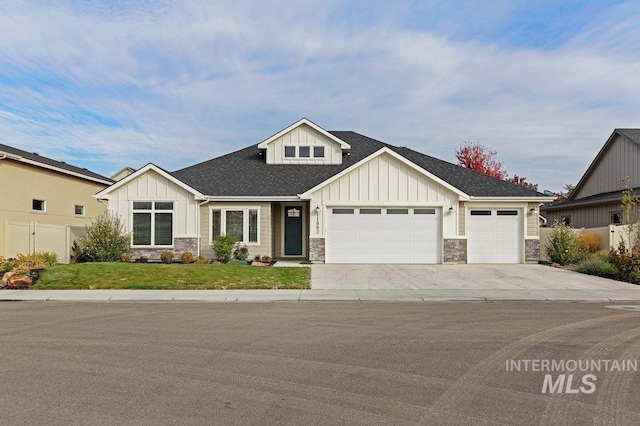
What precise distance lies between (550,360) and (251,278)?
35.4 ft

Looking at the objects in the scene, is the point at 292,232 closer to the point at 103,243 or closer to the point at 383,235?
the point at 383,235

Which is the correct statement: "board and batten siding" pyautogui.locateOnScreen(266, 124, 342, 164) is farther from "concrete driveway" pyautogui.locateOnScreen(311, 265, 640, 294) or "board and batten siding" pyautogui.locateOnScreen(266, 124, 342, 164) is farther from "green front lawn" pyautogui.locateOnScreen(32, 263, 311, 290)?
"green front lawn" pyautogui.locateOnScreen(32, 263, 311, 290)

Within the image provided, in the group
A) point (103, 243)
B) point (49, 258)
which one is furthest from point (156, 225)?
point (49, 258)

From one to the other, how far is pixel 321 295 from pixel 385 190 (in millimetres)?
9337

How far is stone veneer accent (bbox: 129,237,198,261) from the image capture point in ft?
72.8

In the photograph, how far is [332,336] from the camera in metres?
8.80

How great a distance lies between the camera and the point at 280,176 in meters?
25.2

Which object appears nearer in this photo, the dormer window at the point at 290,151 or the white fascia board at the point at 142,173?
the white fascia board at the point at 142,173

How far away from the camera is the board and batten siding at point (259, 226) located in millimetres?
22781

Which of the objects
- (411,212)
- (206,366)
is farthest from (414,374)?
(411,212)

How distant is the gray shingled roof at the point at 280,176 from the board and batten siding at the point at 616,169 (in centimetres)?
980

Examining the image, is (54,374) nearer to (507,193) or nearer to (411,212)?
(411,212)

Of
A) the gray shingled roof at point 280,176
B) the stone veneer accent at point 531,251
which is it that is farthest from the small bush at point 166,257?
the stone veneer accent at point 531,251

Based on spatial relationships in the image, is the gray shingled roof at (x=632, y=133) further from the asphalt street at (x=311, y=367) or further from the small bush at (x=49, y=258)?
the small bush at (x=49, y=258)
